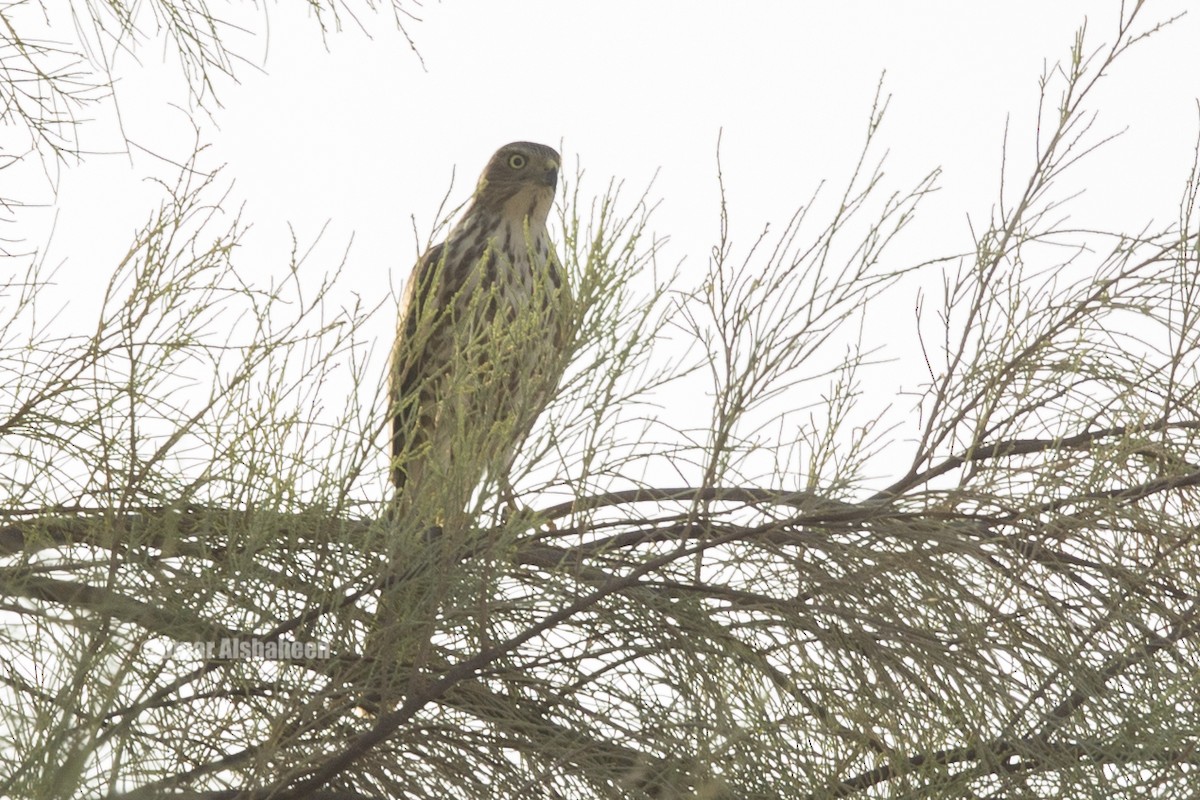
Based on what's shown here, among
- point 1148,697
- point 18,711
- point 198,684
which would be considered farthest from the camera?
point 1148,697

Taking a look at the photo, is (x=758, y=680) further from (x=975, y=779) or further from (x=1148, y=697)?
(x=1148, y=697)

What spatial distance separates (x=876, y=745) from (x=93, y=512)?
6.19 ft

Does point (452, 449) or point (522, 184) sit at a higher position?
point (522, 184)

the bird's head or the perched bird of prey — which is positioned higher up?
the bird's head

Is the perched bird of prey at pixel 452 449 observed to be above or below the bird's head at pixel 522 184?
below

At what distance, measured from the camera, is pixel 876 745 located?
3729 millimetres

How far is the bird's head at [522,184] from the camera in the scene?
6.79 meters

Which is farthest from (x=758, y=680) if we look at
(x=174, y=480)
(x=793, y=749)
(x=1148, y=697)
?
(x=174, y=480)

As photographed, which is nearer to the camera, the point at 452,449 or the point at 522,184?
the point at 452,449

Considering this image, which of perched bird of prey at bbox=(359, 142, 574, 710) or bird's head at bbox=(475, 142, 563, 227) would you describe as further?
bird's head at bbox=(475, 142, 563, 227)

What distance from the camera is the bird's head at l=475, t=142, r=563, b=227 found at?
679 centimetres

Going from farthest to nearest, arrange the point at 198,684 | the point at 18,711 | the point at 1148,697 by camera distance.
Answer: the point at 1148,697
the point at 198,684
the point at 18,711

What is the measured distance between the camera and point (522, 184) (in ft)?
22.3

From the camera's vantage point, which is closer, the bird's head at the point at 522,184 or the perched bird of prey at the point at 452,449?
the perched bird of prey at the point at 452,449
